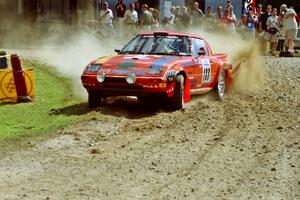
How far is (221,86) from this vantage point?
527 inches

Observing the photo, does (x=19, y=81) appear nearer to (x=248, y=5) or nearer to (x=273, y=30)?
(x=273, y=30)

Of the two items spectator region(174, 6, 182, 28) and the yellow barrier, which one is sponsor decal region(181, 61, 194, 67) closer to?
the yellow barrier

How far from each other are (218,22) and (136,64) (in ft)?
42.5

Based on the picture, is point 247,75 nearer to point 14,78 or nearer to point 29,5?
point 14,78

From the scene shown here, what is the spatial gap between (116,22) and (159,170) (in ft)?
58.3

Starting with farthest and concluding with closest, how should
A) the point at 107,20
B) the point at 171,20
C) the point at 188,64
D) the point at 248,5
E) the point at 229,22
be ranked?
the point at 248,5 < the point at 171,20 < the point at 107,20 < the point at 229,22 < the point at 188,64

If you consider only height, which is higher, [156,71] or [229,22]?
[229,22]

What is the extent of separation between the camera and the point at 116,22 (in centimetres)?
2412

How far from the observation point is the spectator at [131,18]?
23.4 meters

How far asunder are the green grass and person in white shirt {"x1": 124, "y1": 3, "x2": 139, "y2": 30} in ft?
30.5

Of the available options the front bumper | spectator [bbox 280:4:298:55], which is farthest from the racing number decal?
spectator [bbox 280:4:298:55]

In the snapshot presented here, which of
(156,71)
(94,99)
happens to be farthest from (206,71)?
(94,99)

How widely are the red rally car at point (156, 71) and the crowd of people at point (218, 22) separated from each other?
10.2 m

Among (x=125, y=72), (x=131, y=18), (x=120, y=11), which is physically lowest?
(x=125, y=72)
